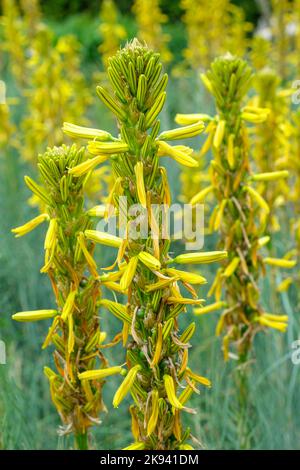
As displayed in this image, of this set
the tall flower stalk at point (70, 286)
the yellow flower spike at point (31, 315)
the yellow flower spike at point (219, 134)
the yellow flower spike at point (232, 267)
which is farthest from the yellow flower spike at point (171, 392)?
the yellow flower spike at point (219, 134)

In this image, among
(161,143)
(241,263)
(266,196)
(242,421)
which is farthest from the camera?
(266,196)

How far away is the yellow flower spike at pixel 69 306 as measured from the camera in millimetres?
1781

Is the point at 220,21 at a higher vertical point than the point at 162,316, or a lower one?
higher

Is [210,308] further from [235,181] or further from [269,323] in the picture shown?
[235,181]

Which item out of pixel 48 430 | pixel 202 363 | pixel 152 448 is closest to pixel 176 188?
pixel 202 363

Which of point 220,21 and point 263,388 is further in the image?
point 220,21

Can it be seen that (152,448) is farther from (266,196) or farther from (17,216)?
(17,216)

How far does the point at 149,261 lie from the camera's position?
1519mm

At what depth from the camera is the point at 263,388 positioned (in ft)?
11.0

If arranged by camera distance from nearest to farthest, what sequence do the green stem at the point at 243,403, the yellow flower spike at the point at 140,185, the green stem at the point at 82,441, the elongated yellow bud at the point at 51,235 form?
1. the yellow flower spike at the point at 140,185
2. the elongated yellow bud at the point at 51,235
3. the green stem at the point at 82,441
4. the green stem at the point at 243,403

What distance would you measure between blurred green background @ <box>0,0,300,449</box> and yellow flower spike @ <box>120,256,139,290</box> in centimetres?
78

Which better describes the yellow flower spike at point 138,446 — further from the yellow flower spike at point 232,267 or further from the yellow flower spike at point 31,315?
the yellow flower spike at point 232,267

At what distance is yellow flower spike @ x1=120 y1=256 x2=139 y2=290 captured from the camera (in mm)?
1536

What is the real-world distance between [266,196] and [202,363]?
96 centimetres
